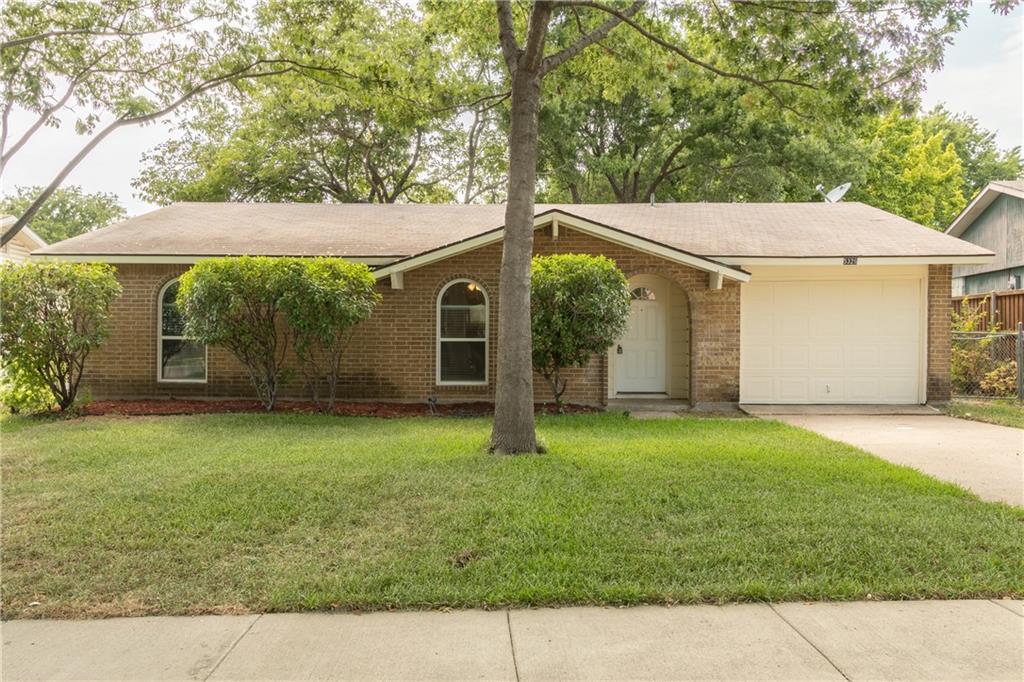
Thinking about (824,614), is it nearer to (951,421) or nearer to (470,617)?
(470,617)

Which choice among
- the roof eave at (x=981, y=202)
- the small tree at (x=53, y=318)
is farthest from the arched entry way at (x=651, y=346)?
the roof eave at (x=981, y=202)

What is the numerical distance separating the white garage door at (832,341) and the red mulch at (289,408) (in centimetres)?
381

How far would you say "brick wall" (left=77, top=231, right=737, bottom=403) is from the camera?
11891 mm

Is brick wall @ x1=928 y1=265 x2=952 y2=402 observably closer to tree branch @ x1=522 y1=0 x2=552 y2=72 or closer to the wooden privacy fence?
the wooden privacy fence

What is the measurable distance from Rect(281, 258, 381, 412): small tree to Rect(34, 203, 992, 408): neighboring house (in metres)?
0.98

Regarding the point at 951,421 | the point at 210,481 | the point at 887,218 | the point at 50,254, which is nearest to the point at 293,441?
the point at 210,481

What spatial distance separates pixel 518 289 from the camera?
7.41 m

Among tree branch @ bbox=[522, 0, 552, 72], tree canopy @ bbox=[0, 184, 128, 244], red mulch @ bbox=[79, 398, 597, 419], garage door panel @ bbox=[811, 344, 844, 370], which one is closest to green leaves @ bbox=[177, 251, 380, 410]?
red mulch @ bbox=[79, 398, 597, 419]

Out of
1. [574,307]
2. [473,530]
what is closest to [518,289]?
[574,307]

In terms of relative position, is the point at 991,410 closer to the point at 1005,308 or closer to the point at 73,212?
the point at 1005,308

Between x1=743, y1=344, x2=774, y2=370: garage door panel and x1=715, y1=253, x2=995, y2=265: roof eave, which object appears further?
x1=743, y1=344, x2=774, y2=370: garage door panel

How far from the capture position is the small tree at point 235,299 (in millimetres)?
10102

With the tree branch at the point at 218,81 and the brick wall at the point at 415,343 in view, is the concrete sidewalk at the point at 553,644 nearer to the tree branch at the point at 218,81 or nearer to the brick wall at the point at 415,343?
the tree branch at the point at 218,81

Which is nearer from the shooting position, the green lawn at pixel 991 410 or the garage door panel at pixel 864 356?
the green lawn at pixel 991 410
